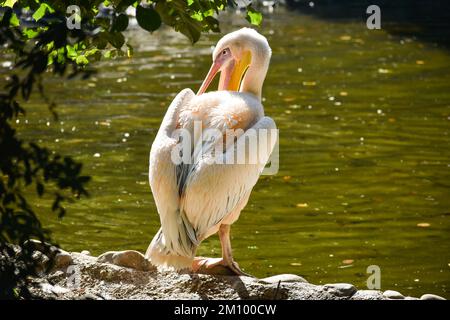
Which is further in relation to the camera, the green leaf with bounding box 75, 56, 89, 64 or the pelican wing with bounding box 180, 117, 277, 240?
the pelican wing with bounding box 180, 117, 277, 240

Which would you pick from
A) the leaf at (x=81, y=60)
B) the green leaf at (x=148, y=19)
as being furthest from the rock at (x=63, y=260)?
the green leaf at (x=148, y=19)

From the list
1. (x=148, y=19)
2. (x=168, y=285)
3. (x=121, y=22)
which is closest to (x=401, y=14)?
(x=168, y=285)

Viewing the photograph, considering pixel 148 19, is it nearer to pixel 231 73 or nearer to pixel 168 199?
pixel 168 199

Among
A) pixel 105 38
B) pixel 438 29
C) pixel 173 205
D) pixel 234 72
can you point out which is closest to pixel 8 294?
pixel 105 38

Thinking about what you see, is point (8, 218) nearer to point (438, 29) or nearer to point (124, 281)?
point (124, 281)

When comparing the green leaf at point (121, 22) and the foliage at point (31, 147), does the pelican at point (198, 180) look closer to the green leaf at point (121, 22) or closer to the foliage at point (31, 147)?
the foliage at point (31, 147)

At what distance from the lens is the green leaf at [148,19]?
11.4 ft

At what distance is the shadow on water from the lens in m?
14.7

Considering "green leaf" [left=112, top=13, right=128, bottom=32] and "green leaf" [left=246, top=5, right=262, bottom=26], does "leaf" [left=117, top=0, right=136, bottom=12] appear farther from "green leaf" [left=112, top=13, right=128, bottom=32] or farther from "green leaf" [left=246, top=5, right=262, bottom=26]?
"green leaf" [left=246, top=5, right=262, bottom=26]

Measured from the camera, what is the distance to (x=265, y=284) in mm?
4832

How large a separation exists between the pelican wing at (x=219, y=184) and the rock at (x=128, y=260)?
0.36 meters

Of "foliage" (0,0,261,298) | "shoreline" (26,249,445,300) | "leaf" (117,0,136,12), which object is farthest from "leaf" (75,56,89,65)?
"leaf" (117,0,136,12)

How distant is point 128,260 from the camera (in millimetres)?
5164

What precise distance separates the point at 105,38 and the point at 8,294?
147cm
